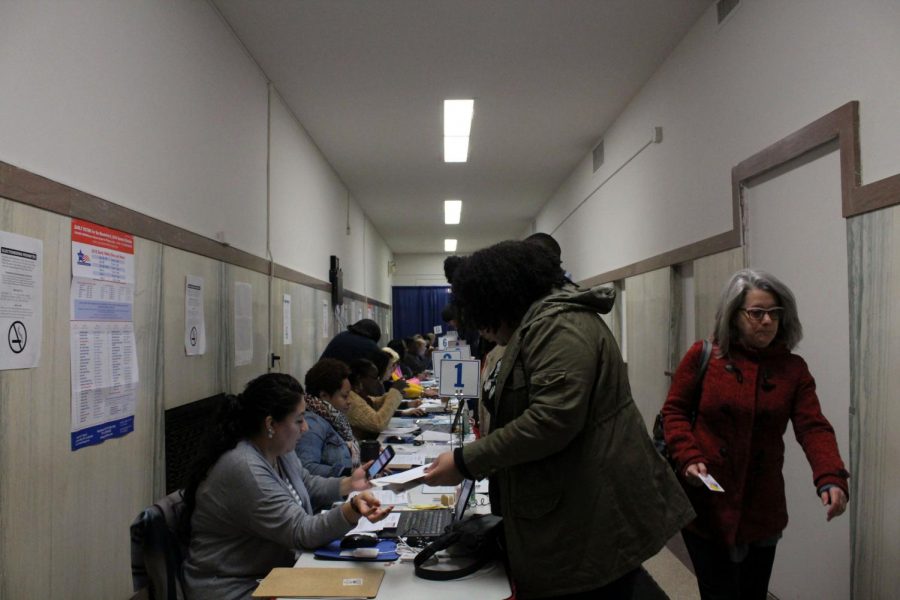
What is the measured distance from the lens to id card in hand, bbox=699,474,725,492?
1623 millimetres

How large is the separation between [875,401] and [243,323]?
119 inches

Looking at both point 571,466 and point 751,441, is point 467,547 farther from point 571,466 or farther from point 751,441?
point 751,441

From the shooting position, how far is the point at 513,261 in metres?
1.57

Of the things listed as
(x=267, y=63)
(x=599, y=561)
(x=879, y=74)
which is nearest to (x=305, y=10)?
(x=267, y=63)

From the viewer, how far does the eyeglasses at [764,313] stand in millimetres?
1793

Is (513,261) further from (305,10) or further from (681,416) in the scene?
(305,10)

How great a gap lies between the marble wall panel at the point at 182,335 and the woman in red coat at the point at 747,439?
1.99 meters

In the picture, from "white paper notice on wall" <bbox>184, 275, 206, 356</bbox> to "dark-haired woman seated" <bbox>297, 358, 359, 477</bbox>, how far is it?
0.58 metres

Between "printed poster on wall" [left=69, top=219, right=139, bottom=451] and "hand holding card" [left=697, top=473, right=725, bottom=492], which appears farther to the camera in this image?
"printed poster on wall" [left=69, top=219, right=139, bottom=451]

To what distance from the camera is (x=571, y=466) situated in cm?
143

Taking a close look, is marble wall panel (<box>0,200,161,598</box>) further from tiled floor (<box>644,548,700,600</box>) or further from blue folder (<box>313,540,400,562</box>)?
tiled floor (<box>644,548,700,600</box>)

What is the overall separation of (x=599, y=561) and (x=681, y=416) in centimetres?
65

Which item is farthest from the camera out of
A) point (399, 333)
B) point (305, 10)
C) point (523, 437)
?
point (399, 333)

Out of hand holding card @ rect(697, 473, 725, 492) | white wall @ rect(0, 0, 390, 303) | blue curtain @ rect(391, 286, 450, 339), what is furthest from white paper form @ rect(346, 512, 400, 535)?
blue curtain @ rect(391, 286, 450, 339)
